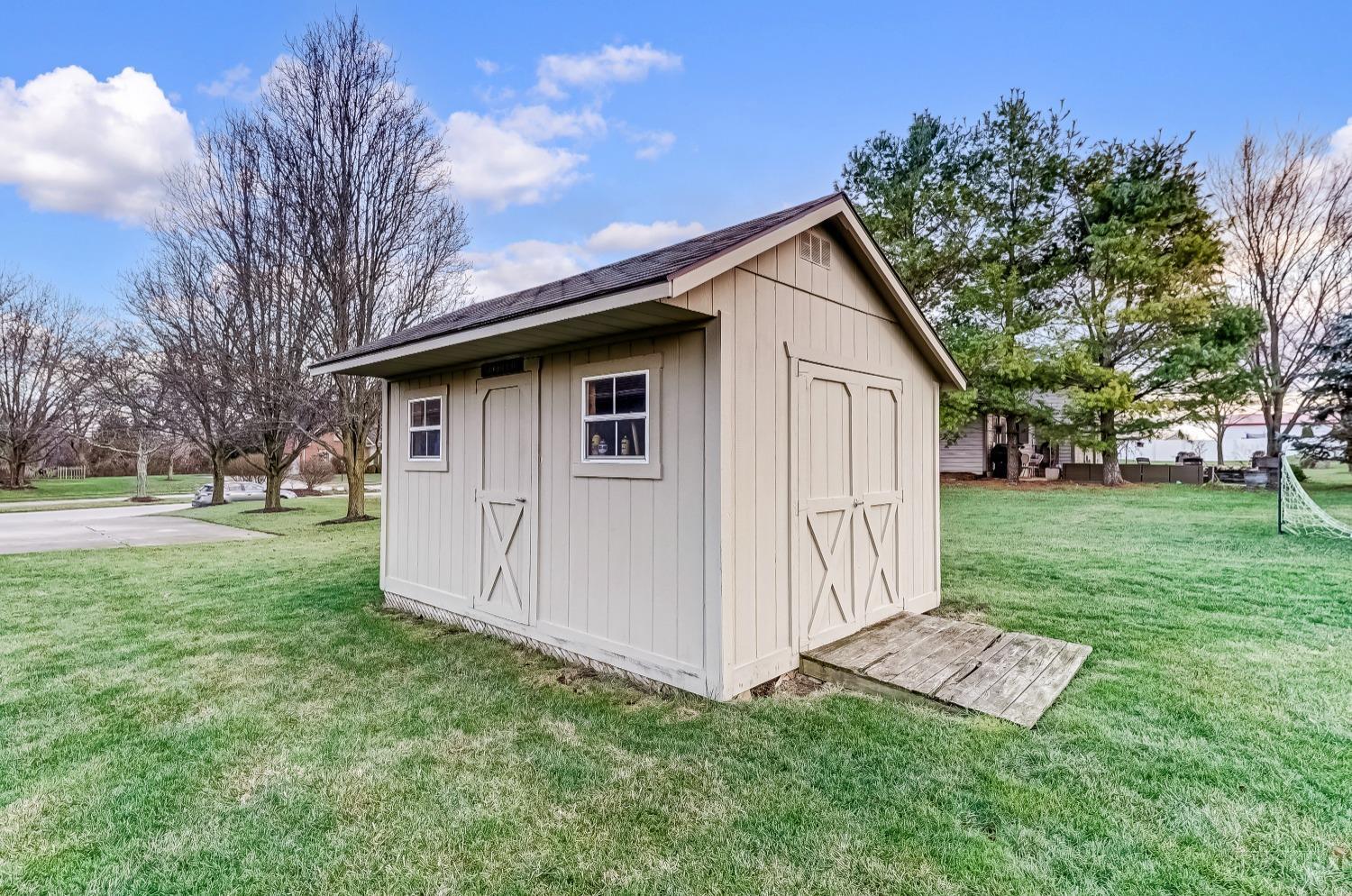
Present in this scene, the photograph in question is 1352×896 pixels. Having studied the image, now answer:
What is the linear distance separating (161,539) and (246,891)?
11068 millimetres

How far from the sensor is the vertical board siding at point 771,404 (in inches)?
144

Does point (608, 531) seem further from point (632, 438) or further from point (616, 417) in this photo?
point (616, 417)

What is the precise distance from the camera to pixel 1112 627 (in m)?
5.08

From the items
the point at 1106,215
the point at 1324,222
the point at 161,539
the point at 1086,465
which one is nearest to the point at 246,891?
the point at 161,539

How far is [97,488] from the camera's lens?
78.0 ft

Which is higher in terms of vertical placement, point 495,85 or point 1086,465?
point 495,85

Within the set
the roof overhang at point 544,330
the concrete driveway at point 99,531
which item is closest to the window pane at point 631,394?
the roof overhang at point 544,330

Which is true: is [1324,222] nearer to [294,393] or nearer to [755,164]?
[755,164]

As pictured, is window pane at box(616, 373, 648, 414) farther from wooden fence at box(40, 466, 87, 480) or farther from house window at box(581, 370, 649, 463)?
wooden fence at box(40, 466, 87, 480)

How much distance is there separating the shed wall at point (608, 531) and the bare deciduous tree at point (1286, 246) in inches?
797

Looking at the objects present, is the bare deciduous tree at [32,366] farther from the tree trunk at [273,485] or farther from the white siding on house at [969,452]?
the white siding on house at [969,452]

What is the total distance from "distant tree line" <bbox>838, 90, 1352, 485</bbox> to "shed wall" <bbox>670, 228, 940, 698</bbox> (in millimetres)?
13705

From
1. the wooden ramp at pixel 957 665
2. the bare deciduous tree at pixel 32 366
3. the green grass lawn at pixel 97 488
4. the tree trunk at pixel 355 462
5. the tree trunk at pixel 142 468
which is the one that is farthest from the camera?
the bare deciduous tree at pixel 32 366

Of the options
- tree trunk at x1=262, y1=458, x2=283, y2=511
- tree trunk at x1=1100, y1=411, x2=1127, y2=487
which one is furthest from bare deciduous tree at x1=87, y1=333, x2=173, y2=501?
tree trunk at x1=1100, y1=411, x2=1127, y2=487
